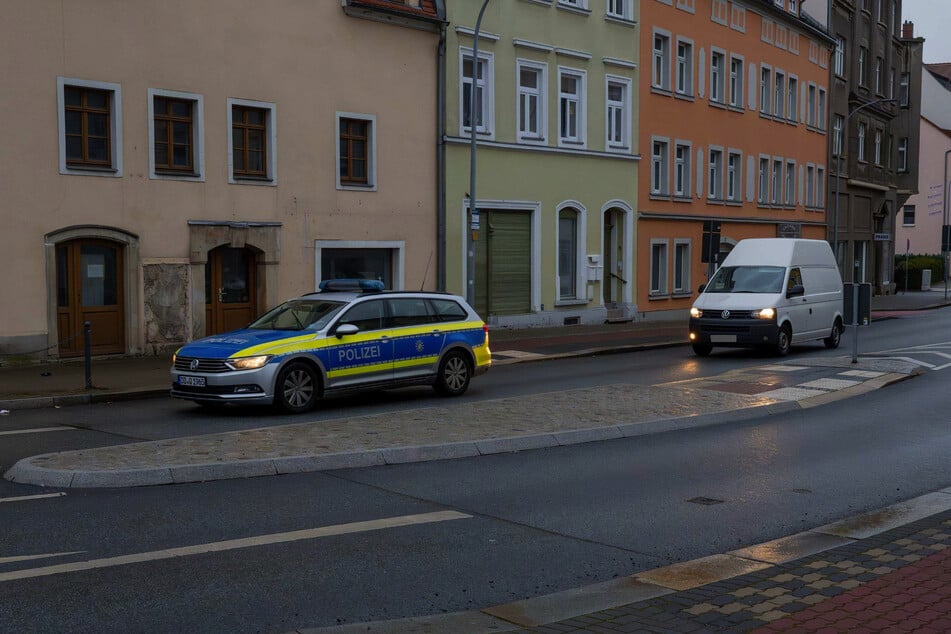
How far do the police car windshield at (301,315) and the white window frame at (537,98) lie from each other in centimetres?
1557

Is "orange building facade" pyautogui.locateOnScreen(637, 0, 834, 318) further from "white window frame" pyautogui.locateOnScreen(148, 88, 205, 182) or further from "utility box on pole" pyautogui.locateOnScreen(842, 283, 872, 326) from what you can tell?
"white window frame" pyautogui.locateOnScreen(148, 88, 205, 182)

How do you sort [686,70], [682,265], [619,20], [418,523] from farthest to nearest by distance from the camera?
[682,265] < [686,70] < [619,20] < [418,523]

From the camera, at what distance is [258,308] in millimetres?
23188

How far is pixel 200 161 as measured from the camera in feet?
71.1

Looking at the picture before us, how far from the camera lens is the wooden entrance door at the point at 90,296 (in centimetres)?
1980

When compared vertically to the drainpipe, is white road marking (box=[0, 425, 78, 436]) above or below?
below

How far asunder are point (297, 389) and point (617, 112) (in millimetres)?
22253

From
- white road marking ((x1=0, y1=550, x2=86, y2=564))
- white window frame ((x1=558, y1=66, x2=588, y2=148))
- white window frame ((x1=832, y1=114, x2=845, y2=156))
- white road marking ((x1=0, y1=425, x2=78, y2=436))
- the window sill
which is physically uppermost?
the window sill

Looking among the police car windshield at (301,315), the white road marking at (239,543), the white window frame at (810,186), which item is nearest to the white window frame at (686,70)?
the white window frame at (810,186)

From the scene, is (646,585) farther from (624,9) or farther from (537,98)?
(624,9)

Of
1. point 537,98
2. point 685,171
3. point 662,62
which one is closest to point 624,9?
point 662,62

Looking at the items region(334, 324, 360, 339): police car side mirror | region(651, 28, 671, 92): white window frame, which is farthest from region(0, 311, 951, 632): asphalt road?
region(651, 28, 671, 92): white window frame

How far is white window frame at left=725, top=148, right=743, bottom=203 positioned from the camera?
41062 millimetres

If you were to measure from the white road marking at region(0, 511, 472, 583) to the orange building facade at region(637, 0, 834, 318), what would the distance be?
2216 cm
